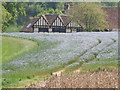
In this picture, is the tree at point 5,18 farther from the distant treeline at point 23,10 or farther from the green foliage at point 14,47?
the green foliage at point 14,47

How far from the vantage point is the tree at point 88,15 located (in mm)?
11312

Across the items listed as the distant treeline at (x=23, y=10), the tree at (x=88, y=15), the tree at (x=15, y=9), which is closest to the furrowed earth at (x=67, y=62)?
the tree at (x=88, y=15)

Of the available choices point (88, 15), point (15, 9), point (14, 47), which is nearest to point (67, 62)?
point (14, 47)

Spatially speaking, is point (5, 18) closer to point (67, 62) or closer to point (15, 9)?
point (15, 9)

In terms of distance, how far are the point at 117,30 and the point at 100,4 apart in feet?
3.83

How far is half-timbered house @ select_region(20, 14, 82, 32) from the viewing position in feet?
37.1


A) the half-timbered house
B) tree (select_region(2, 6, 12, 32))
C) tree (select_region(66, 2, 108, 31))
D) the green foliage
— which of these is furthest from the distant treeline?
the green foliage

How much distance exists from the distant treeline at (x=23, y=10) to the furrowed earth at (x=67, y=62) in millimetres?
545

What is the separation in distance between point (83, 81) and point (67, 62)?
37.6 inches

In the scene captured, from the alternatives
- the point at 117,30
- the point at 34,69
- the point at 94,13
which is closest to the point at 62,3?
the point at 94,13

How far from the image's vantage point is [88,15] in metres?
11.4

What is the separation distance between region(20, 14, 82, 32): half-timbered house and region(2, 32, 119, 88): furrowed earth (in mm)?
192

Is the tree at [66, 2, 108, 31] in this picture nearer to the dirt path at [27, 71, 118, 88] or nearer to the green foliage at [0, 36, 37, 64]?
the green foliage at [0, 36, 37, 64]

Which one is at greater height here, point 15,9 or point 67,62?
point 15,9
